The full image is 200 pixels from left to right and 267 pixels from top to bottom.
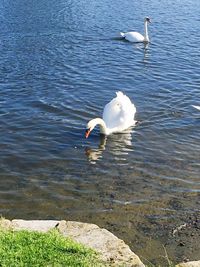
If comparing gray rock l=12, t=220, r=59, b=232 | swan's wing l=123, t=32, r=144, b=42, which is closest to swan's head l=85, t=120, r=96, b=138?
gray rock l=12, t=220, r=59, b=232

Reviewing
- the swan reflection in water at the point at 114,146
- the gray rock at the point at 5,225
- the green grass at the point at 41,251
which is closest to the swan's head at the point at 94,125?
the swan reflection in water at the point at 114,146

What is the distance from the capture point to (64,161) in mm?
12609

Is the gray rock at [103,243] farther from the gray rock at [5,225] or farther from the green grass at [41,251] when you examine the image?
the gray rock at [5,225]

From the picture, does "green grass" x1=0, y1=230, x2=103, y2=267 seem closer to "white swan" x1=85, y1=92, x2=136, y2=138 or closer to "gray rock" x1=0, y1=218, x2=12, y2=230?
"gray rock" x1=0, y1=218, x2=12, y2=230

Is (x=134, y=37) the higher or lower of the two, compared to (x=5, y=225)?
higher

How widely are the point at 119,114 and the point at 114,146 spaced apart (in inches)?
58.3

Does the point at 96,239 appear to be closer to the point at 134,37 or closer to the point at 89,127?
the point at 89,127

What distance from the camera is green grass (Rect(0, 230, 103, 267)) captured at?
6.95 metres

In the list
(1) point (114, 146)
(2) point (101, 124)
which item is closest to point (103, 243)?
(1) point (114, 146)

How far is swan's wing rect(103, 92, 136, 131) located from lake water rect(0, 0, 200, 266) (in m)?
0.36

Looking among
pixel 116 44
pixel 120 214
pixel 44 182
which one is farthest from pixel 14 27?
pixel 120 214

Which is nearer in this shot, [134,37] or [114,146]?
[114,146]

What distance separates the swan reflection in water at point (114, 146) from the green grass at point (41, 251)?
5.23 metres

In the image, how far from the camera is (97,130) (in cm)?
1490
